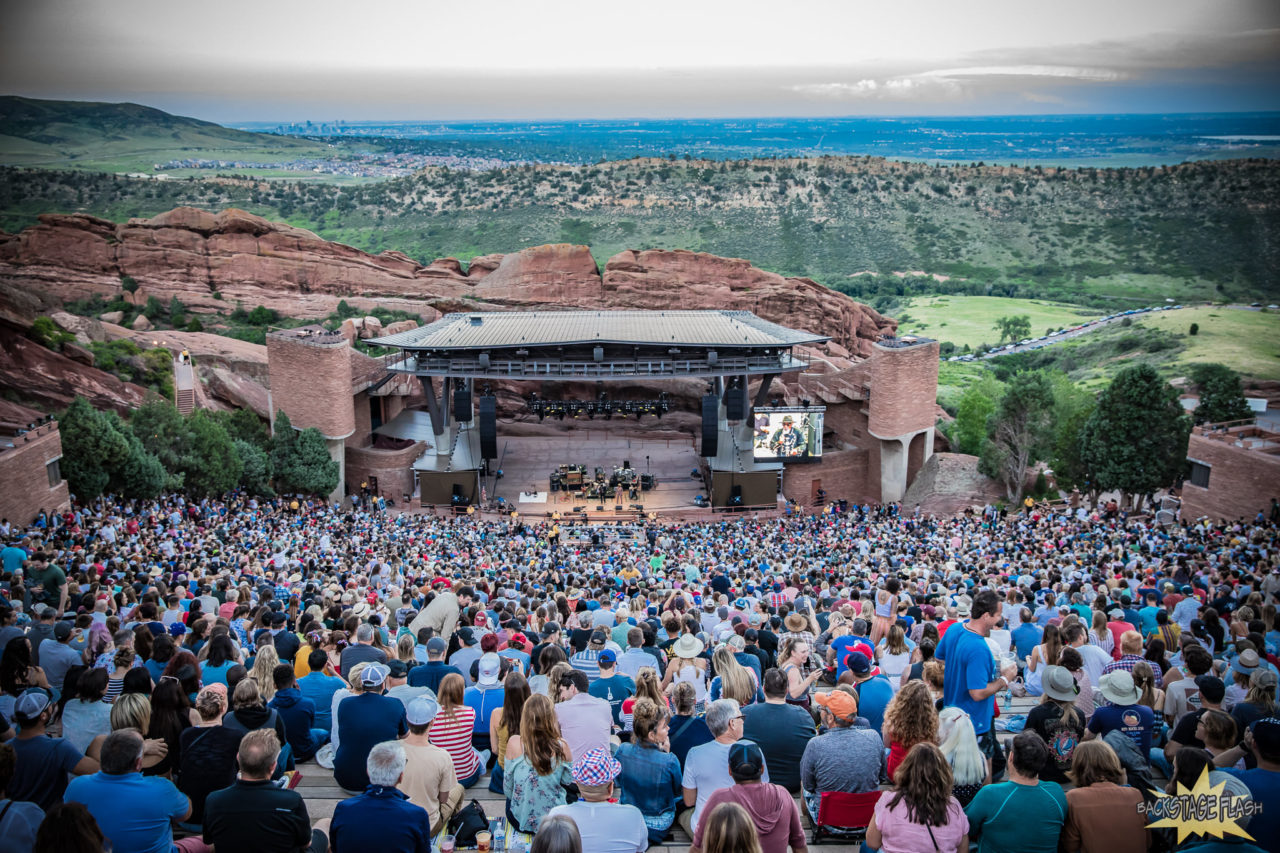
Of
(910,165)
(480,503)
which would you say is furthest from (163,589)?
(910,165)

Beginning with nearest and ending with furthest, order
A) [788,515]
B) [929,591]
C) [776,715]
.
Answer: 1. [776,715]
2. [929,591]
3. [788,515]

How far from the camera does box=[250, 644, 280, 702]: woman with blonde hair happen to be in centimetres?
879

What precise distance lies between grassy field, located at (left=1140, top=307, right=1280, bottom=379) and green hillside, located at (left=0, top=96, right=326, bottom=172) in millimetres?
95831

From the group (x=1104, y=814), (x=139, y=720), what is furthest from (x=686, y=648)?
(x=139, y=720)

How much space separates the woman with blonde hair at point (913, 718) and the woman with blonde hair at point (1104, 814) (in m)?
1.00

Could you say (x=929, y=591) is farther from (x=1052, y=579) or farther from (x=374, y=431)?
(x=374, y=431)

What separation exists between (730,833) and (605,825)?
1118mm

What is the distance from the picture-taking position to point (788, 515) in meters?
Answer: 38.9

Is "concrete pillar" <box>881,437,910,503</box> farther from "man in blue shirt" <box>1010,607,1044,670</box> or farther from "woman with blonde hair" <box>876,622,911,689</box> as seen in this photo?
"woman with blonde hair" <box>876,622,911,689</box>

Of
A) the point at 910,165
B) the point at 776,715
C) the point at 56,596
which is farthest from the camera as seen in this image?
the point at 910,165

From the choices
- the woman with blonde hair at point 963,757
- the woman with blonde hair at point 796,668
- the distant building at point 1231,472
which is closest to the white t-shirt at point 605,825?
the woman with blonde hair at point 963,757

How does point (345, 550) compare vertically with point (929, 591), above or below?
below

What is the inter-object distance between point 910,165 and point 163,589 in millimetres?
120535

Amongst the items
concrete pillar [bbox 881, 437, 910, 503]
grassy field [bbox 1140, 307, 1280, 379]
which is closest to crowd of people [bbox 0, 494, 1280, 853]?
concrete pillar [bbox 881, 437, 910, 503]
